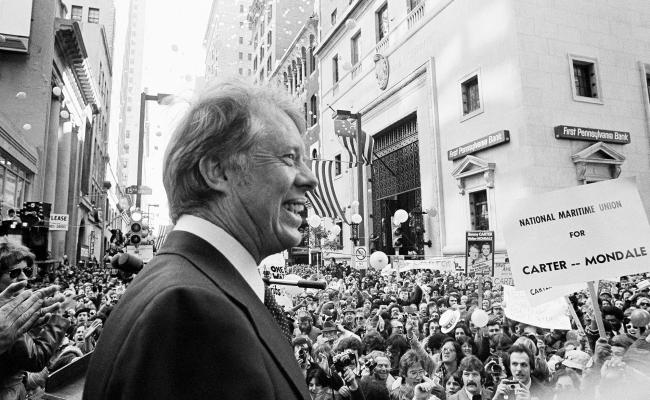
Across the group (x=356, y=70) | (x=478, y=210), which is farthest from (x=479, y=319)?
(x=356, y=70)

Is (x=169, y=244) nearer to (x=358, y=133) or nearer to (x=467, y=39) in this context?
(x=358, y=133)

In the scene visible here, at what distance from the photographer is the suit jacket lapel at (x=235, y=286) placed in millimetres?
1119

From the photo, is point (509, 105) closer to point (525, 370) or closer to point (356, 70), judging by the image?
point (525, 370)

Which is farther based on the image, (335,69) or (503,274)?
(335,69)

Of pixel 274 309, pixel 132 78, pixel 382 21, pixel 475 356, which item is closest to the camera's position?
pixel 274 309

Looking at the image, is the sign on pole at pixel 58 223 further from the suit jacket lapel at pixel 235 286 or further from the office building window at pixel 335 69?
the suit jacket lapel at pixel 235 286

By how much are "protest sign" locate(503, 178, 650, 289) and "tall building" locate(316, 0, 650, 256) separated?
11200 mm

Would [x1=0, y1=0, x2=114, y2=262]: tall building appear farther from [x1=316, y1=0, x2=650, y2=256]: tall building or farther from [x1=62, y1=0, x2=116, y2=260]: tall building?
[x1=316, y1=0, x2=650, y2=256]: tall building

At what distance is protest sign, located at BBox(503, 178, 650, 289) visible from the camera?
4.28 metres

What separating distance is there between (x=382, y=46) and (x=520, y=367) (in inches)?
929

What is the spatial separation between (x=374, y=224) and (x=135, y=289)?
87.9 ft

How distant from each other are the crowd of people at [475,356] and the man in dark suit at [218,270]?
9.12ft

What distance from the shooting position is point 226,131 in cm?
140

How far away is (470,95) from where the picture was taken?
63.2 feet
